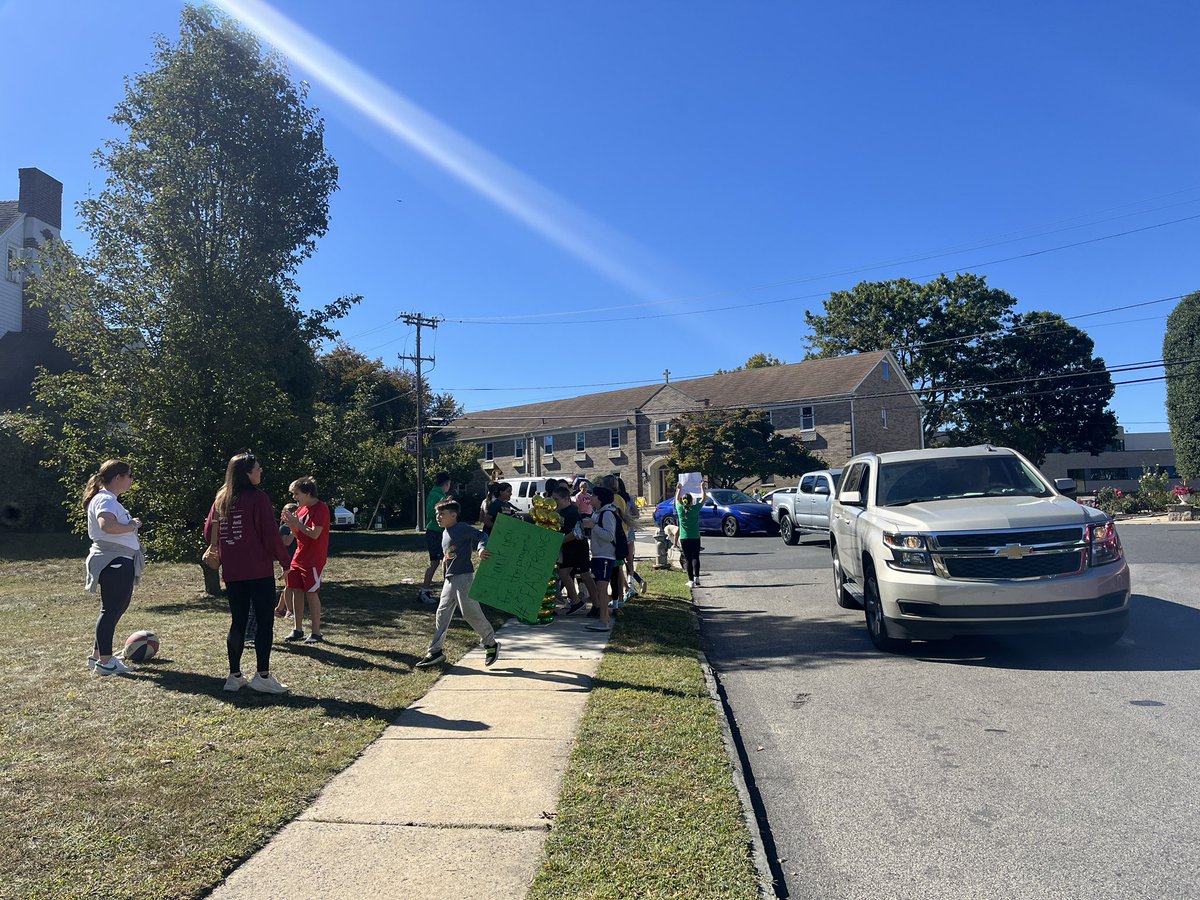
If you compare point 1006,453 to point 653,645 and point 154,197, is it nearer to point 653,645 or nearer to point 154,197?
point 653,645

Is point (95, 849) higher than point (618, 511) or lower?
lower

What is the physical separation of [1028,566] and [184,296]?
1133cm

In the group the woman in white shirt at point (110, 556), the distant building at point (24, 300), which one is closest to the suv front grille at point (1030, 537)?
the woman in white shirt at point (110, 556)

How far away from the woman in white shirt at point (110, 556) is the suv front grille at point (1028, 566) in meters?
6.84

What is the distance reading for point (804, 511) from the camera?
68.5 feet

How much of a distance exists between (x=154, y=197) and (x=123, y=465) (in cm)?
715

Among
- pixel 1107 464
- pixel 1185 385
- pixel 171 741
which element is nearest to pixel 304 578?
pixel 171 741

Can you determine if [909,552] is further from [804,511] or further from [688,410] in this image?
[688,410]

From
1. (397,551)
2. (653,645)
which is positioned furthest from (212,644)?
(397,551)

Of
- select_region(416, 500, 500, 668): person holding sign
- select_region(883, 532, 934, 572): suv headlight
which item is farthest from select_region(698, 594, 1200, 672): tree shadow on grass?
select_region(416, 500, 500, 668): person holding sign

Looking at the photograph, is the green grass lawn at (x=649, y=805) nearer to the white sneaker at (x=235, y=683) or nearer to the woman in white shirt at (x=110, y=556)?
the white sneaker at (x=235, y=683)

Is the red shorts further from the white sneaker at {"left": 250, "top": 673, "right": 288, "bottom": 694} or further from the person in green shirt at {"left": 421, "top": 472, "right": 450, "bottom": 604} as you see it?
the person in green shirt at {"left": 421, "top": 472, "right": 450, "bottom": 604}

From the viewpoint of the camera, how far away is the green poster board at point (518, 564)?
311 inches

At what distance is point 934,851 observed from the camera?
12.2ft
